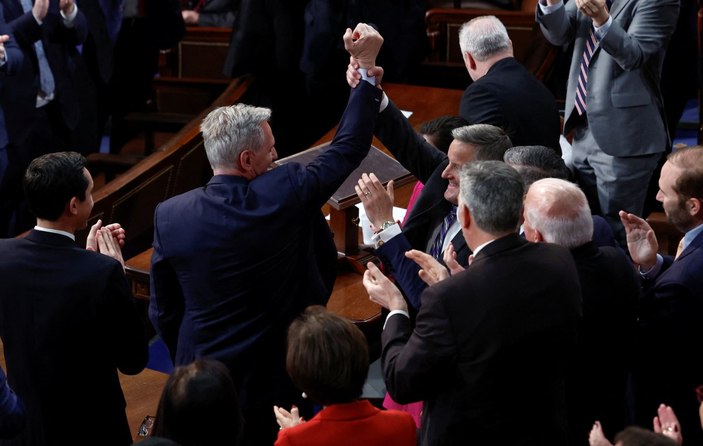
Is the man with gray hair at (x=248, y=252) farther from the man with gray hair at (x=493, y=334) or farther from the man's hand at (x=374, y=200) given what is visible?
the man with gray hair at (x=493, y=334)

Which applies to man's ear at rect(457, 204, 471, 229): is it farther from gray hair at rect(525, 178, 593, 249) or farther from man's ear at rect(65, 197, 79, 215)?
man's ear at rect(65, 197, 79, 215)

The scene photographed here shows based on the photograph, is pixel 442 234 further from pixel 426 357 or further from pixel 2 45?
pixel 2 45

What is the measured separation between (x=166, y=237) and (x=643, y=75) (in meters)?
2.17

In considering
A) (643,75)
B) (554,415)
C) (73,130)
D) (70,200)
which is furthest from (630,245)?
(73,130)

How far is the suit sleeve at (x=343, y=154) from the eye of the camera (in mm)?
3168

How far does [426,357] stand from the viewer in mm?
2568

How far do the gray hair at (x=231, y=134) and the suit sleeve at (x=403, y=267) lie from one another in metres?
0.47

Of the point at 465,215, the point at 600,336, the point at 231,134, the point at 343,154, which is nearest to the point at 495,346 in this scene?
the point at 465,215

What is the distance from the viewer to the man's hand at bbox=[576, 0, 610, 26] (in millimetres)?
4059

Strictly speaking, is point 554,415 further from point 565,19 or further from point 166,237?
point 565,19

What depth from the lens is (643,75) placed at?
439cm

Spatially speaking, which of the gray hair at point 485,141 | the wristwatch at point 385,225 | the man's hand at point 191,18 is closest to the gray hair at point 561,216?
the wristwatch at point 385,225

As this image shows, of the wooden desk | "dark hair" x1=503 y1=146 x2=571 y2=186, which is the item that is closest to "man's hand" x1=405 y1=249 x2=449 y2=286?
"dark hair" x1=503 y1=146 x2=571 y2=186

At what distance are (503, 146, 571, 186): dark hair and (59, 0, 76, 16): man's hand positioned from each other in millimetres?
3256
